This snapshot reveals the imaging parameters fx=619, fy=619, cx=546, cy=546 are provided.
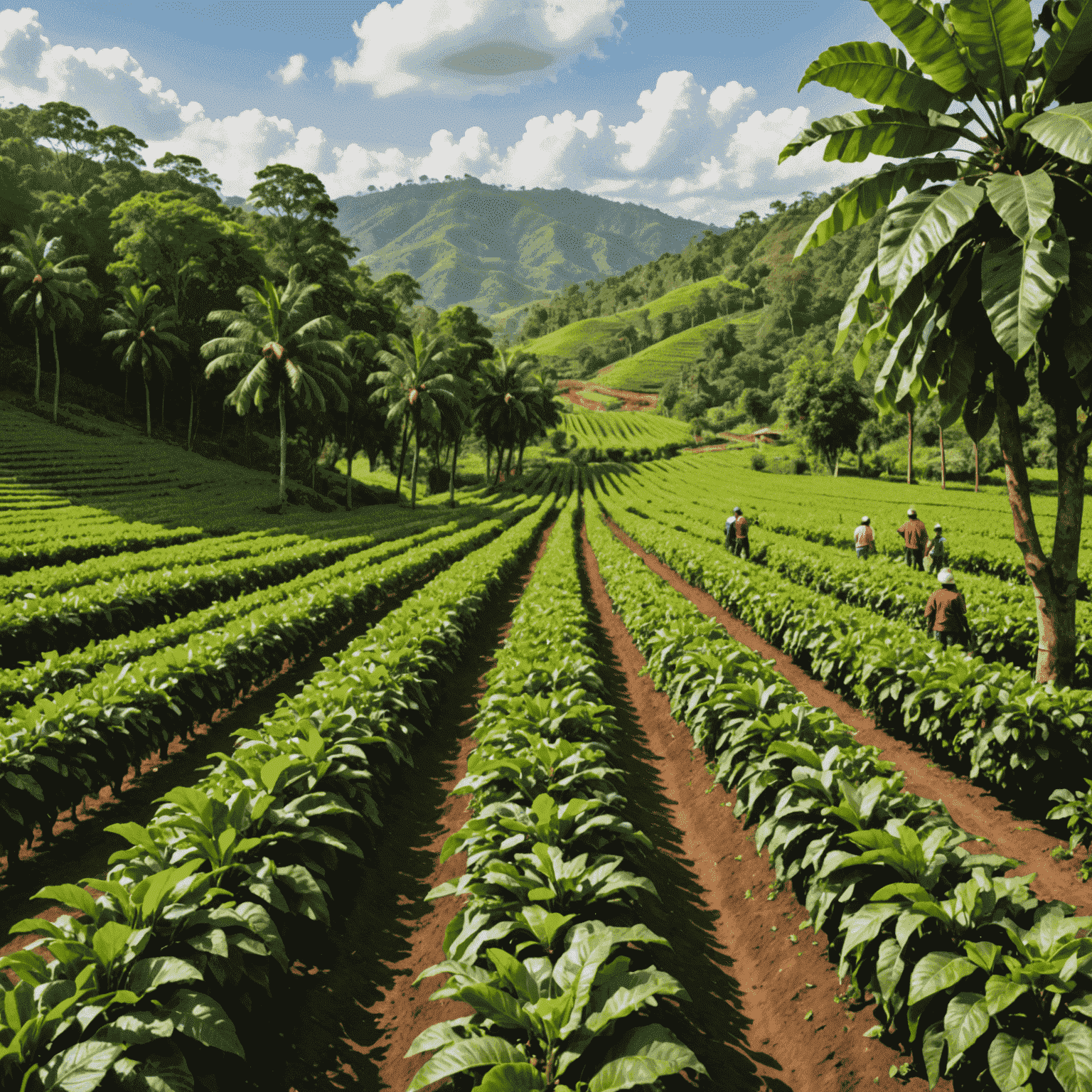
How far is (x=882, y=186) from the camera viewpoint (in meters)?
5.77

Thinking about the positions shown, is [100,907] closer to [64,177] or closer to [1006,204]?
[1006,204]

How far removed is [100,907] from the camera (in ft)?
11.2

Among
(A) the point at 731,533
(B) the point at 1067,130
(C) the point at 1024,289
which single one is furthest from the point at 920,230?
(A) the point at 731,533

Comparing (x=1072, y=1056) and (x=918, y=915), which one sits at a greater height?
(x=918, y=915)

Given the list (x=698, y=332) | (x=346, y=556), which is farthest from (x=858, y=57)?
(x=698, y=332)

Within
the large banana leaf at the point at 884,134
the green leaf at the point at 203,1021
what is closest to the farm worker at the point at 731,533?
the large banana leaf at the point at 884,134

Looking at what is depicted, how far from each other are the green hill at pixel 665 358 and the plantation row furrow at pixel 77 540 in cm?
12542

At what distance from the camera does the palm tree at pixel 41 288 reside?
4078 cm

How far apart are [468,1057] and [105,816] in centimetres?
622

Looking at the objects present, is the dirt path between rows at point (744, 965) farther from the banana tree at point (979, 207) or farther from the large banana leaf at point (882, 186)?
the large banana leaf at point (882, 186)

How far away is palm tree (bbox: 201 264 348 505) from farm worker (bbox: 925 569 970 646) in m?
29.9

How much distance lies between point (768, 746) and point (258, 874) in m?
3.95

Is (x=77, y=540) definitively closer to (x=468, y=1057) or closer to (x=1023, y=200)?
(x=468, y=1057)

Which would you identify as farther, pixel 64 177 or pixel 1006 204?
pixel 64 177
